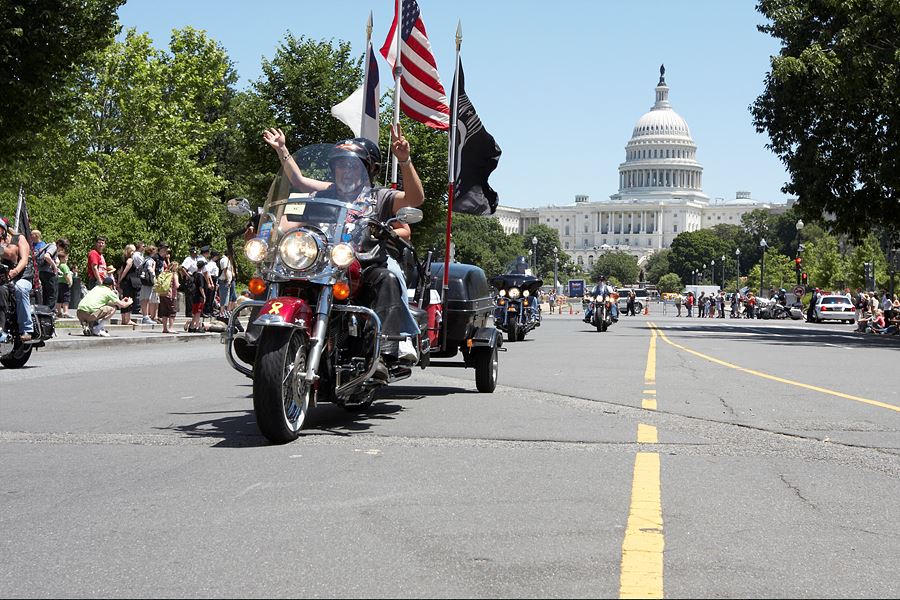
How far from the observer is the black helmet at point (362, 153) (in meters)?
8.31

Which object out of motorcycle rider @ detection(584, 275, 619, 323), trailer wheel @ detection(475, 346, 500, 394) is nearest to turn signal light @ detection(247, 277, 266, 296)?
trailer wheel @ detection(475, 346, 500, 394)

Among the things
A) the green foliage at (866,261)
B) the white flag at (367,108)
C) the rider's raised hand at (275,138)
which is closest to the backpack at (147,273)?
the white flag at (367,108)

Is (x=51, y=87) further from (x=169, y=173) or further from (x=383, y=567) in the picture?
(x=169, y=173)

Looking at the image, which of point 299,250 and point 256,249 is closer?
point 299,250

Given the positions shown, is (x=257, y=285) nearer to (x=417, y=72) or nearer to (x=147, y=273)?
(x=417, y=72)

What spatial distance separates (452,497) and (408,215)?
9.21 ft

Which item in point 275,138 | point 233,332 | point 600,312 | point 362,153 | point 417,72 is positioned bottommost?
point 600,312

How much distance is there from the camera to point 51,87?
26.0 meters

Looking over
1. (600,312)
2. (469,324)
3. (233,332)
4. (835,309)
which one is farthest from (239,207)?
(835,309)

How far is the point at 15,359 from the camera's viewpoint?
14.3 m

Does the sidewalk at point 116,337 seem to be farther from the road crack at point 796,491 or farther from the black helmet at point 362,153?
the road crack at point 796,491

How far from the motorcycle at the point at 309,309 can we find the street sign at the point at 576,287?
112 m

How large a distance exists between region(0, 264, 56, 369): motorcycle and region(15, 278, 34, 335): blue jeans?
0.05 metres

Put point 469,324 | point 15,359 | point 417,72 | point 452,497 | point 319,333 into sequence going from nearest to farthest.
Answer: point 452,497 → point 319,333 → point 469,324 → point 15,359 → point 417,72
